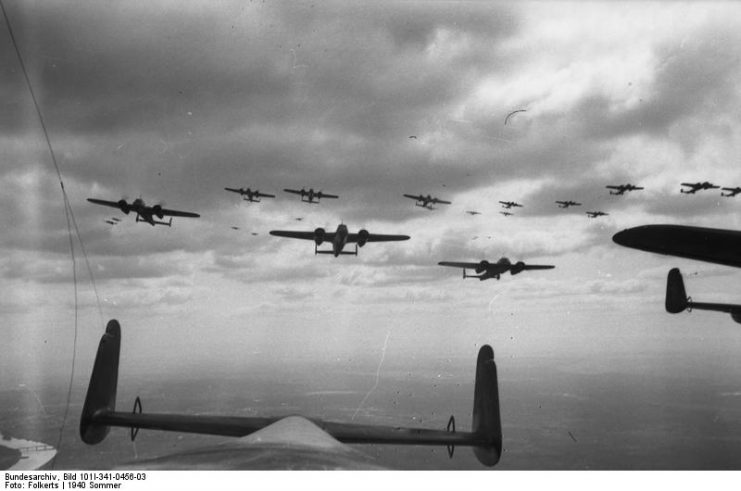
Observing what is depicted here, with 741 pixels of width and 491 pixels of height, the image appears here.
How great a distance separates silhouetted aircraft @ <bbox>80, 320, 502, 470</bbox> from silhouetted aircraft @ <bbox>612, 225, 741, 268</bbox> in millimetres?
2960

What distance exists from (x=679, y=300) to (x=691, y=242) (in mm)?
18193

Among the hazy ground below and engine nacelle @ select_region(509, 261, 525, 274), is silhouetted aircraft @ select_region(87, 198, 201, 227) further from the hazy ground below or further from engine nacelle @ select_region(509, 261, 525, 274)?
the hazy ground below

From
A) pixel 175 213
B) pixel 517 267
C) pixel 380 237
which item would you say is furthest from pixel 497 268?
pixel 175 213

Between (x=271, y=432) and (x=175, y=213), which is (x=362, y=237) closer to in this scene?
(x=175, y=213)

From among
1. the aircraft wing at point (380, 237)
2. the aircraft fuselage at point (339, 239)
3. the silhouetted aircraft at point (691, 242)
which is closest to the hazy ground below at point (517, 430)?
the aircraft wing at point (380, 237)

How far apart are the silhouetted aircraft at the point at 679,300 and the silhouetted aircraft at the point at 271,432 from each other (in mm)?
11176

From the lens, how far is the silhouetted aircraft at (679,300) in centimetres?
1819

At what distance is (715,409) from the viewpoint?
184 m

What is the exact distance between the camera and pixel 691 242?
378cm

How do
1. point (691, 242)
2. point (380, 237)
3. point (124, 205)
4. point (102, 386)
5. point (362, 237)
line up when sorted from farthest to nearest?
point (380, 237)
point (362, 237)
point (124, 205)
point (102, 386)
point (691, 242)

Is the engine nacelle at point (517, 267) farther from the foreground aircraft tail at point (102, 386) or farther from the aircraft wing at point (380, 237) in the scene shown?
the foreground aircraft tail at point (102, 386)

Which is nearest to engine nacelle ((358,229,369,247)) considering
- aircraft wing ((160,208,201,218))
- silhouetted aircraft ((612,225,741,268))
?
A: aircraft wing ((160,208,201,218))

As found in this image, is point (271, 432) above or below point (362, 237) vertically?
below
